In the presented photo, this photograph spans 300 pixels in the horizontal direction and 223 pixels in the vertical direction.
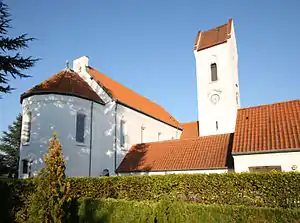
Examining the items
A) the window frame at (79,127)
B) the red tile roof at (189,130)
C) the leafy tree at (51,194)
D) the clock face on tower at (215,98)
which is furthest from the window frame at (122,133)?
the leafy tree at (51,194)

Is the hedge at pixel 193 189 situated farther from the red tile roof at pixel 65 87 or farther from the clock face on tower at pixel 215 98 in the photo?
the clock face on tower at pixel 215 98

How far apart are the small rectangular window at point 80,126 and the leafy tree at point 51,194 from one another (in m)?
11.2

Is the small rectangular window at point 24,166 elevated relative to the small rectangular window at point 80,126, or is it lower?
lower

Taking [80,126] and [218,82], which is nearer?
[80,126]

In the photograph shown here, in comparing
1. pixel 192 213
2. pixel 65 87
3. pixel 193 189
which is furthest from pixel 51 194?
pixel 65 87

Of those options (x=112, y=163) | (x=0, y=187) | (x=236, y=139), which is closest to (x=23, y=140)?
(x=0, y=187)

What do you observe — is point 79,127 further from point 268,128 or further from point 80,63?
point 268,128

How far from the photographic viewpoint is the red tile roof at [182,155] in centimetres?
1892

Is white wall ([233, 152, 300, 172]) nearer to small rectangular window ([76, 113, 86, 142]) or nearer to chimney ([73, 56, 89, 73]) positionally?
small rectangular window ([76, 113, 86, 142])

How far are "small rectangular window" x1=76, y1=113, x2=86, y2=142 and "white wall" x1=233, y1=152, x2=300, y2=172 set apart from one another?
12380mm

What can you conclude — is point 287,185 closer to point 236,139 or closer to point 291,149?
point 291,149

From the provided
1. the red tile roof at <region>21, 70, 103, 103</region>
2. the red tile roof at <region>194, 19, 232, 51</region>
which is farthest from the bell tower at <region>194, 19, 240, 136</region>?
the red tile roof at <region>21, 70, 103, 103</region>

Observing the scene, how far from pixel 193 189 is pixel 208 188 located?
76 centimetres

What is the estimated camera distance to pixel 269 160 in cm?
1452
